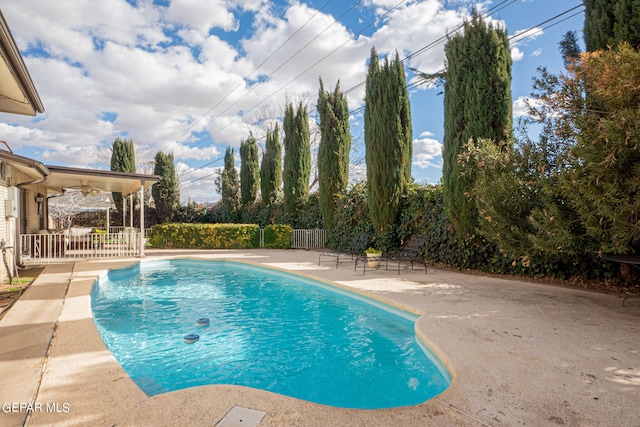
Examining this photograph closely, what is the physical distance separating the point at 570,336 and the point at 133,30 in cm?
1579

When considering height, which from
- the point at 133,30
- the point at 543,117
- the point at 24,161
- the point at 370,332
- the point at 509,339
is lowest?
the point at 370,332

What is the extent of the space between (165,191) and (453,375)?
2402 cm

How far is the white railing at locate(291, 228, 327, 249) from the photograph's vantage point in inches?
632

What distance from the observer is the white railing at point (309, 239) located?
52.6 feet

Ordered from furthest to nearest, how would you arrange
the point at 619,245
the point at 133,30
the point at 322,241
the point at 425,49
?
the point at 322,241, the point at 133,30, the point at 425,49, the point at 619,245

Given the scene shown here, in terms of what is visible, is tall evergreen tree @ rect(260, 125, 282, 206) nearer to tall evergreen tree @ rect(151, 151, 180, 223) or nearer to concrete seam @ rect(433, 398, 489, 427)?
tall evergreen tree @ rect(151, 151, 180, 223)

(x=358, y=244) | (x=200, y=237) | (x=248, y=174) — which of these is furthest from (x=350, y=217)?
(x=248, y=174)

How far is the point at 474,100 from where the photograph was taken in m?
8.90

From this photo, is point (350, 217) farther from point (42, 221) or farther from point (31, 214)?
point (42, 221)

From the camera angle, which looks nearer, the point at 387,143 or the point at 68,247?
the point at 387,143

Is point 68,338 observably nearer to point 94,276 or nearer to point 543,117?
point 94,276

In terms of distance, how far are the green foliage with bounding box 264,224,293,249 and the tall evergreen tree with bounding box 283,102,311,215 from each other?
2346 mm

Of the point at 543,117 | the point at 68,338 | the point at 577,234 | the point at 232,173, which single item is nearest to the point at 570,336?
the point at 577,234

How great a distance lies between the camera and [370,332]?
510 centimetres
